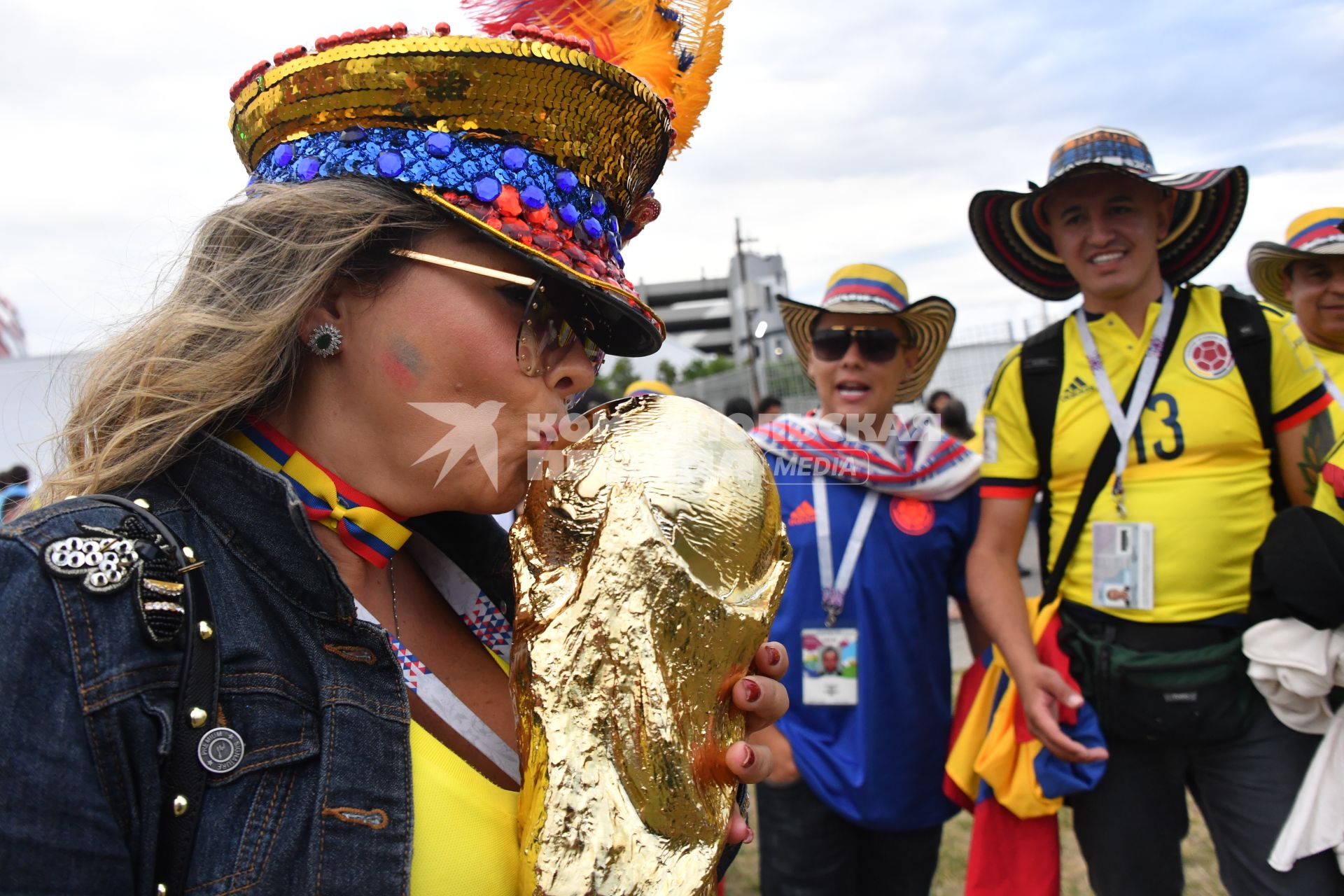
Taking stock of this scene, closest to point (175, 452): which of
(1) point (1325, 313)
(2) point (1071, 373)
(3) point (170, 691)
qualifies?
(3) point (170, 691)

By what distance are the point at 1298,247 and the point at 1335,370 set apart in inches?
23.2

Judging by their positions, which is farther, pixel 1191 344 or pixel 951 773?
pixel 951 773

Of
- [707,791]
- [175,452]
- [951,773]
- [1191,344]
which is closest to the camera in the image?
[707,791]

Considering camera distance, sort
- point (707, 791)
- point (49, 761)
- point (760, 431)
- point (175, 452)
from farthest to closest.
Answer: point (760, 431)
point (175, 452)
point (707, 791)
point (49, 761)

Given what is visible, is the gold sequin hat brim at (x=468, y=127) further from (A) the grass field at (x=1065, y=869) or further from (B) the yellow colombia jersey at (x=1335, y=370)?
(A) the grass field at (x=1065, y=869)

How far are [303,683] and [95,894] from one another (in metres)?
0.27

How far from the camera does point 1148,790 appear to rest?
8.41 ft

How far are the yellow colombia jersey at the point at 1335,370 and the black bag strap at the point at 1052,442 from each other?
1.22ft

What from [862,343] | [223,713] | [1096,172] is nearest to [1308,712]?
[1096,172]

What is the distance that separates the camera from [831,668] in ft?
9.64

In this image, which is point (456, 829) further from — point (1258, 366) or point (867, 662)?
point (1258, 366)

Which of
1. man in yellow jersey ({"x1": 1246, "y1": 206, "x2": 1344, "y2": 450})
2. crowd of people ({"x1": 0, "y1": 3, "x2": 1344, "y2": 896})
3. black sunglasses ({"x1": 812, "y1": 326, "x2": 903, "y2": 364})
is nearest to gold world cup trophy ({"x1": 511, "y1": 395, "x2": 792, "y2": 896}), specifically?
crowd of people ({"x1": 0, "y1": 3, "x2": 1344, "y2": 896})

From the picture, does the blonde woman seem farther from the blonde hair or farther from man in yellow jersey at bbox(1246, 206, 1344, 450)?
man in yellow jersey at bbox(1246, 206, 1344, 450)

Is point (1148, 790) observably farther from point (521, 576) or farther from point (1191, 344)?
A: point (521, 576)
